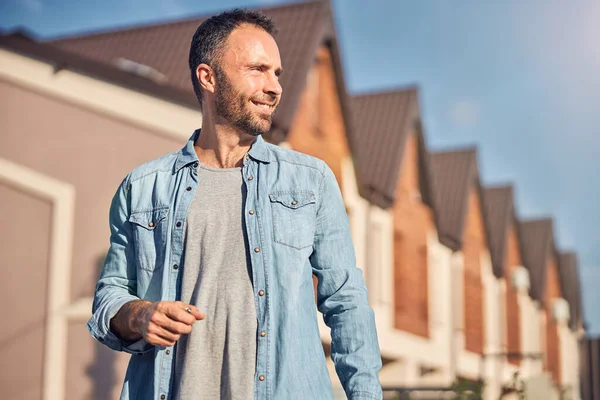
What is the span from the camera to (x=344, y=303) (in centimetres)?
284

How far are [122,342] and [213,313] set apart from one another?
13.1 inches

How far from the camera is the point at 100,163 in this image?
13.1 m

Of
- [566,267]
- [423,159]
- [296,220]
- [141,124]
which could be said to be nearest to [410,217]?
[423,159]

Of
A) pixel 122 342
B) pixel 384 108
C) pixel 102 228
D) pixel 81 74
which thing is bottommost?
pixel 122 342

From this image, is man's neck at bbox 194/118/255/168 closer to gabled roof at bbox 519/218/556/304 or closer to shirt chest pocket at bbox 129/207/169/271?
shirt chest pocket at bbox 129/207/169/271

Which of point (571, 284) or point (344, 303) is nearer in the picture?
point (344, 303)

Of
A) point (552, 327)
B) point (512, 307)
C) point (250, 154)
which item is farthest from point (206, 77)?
point (552, 327)

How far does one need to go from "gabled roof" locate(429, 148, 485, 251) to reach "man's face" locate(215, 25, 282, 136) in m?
21.0

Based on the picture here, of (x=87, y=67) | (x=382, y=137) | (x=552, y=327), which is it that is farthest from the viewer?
(x=552, y=327)

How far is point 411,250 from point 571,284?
2591cm

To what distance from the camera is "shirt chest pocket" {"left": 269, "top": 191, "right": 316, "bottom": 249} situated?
9.43 feet

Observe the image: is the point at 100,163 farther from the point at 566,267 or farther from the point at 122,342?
the point at 566,267

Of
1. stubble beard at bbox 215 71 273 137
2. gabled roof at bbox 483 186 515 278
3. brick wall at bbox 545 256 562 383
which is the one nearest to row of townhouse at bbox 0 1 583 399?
gabled roof at bbox 483 186 515 278

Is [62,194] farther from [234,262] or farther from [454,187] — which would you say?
[454,187]
